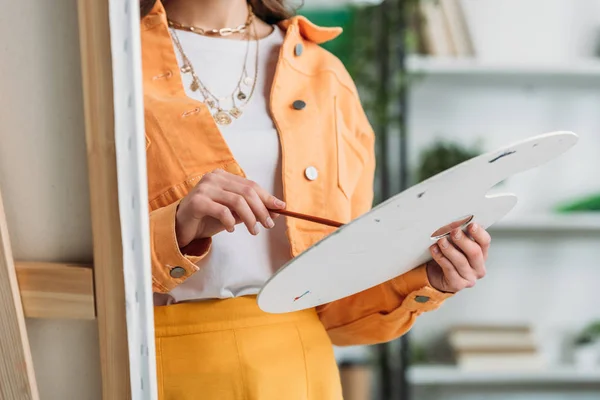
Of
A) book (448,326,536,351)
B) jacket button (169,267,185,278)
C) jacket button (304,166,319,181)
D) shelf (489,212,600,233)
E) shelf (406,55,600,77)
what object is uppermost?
shelf (406,55,600,77)

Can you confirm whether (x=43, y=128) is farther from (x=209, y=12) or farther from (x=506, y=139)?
(x=506, y=139)

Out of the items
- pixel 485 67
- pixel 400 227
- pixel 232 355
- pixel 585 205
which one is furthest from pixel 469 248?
pixel 585 205

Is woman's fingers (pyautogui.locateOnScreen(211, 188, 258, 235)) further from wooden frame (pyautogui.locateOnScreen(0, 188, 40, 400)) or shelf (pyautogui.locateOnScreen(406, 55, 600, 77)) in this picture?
shelf (pyautogui.locateOnScreen(406, 55, 600, 77))

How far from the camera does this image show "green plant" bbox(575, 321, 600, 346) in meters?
1.86

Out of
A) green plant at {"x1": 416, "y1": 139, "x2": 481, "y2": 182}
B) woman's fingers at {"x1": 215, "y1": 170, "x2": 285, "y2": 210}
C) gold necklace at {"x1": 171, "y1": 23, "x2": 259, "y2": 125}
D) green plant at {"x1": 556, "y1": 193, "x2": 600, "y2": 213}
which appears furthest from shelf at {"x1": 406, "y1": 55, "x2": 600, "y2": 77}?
woman's fingers at {"x1": 215, "y1": 170, "x2": 285, "y2": 210}

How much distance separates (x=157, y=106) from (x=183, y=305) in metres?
→ 0.18

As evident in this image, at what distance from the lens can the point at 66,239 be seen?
493 millimetres

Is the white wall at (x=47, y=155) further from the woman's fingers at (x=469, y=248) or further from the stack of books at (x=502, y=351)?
the stack of books at (x=502, y=351)

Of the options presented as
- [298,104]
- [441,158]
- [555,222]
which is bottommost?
[555,222]

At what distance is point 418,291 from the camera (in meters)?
0.70

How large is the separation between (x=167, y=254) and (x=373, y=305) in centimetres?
25

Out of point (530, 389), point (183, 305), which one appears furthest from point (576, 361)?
point (183, 305)

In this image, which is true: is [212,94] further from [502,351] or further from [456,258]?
[502,351]

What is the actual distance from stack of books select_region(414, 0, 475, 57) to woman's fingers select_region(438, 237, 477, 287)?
1.18 metres
